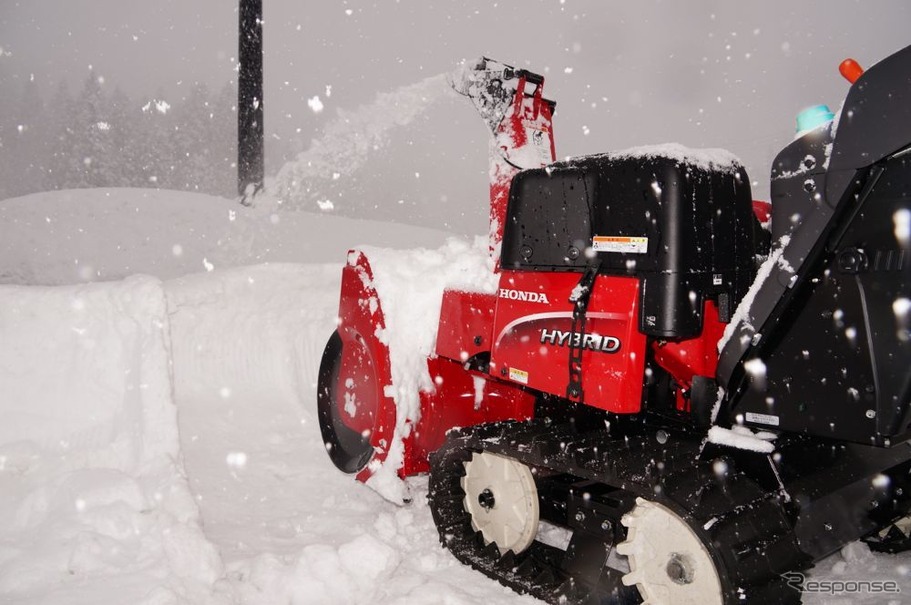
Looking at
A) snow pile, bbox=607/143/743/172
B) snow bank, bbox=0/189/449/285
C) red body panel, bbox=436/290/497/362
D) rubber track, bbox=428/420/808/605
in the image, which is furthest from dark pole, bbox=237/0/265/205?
snow pile, bbox=607/143/743/172

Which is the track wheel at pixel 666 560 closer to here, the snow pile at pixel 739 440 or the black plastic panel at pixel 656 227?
the snow pile at pixel 739 440

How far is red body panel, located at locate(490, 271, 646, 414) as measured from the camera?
231 cm

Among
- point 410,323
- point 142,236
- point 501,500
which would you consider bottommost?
point 501,500

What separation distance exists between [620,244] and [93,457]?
245 cm

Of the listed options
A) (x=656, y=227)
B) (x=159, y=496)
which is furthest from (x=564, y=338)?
(x=159, y=496)

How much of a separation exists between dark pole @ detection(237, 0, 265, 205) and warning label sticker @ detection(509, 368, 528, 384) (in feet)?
23.0

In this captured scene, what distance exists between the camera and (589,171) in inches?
97.7

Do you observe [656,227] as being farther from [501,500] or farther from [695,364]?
[501,500]

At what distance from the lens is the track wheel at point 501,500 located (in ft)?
9.22

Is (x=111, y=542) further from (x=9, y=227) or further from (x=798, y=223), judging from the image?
(x=9, y=227)

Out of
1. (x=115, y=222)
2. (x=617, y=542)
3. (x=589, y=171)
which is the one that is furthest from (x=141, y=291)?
(x=115, y=222)

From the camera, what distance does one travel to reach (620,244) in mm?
2367

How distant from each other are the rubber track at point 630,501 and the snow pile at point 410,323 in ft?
1.26

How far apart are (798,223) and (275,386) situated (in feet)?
13.8
